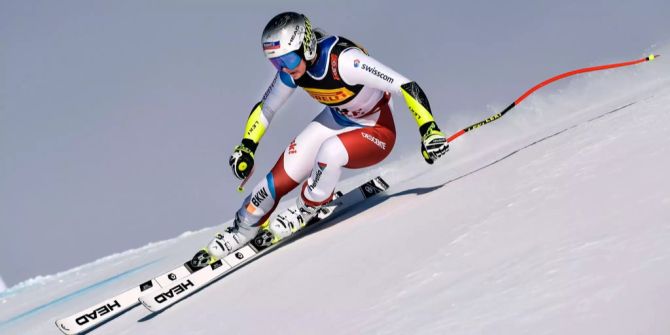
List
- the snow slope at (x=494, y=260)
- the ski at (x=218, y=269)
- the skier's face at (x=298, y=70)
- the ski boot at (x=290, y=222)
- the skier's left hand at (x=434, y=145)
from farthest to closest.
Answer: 1. the ski boot at (x=290, y=222)
2. the skier's face at (x=298, y=70)
3. the skier's left hand at (x=434, y=145)
4. the ski at (x=218, y=269)
5. the snow slope at (x=494, y=260)

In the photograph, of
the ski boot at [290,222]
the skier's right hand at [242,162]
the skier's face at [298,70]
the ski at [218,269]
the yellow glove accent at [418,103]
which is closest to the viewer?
the ski at [218,269]

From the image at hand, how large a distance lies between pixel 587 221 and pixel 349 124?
8.36 feet

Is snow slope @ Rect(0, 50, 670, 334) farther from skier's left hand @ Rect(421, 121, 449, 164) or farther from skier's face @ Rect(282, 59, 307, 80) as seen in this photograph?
skier's face @ Rect(282, 59, 307, 80)

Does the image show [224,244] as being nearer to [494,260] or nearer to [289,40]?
[289,40]

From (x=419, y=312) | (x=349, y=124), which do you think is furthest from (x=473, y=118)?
(x=419, y=312)

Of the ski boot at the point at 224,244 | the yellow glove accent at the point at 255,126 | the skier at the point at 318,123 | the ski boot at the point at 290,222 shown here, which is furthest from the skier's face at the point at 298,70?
the ski boot at the point at 224,244

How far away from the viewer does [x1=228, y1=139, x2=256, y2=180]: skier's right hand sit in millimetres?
5199

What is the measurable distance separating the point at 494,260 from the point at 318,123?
8.63 ft

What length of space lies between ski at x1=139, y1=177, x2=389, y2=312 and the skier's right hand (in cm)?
46

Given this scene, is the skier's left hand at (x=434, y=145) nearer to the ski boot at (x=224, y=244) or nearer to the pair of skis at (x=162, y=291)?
the pair of skis at (x=162, y=291)

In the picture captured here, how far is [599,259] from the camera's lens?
97.4 inches

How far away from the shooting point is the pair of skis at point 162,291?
14.6ft

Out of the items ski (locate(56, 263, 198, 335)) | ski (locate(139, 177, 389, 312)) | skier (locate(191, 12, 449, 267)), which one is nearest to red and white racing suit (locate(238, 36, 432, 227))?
skier (locate(191, 12, 449, 267))

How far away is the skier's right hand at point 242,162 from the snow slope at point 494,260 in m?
0.61
